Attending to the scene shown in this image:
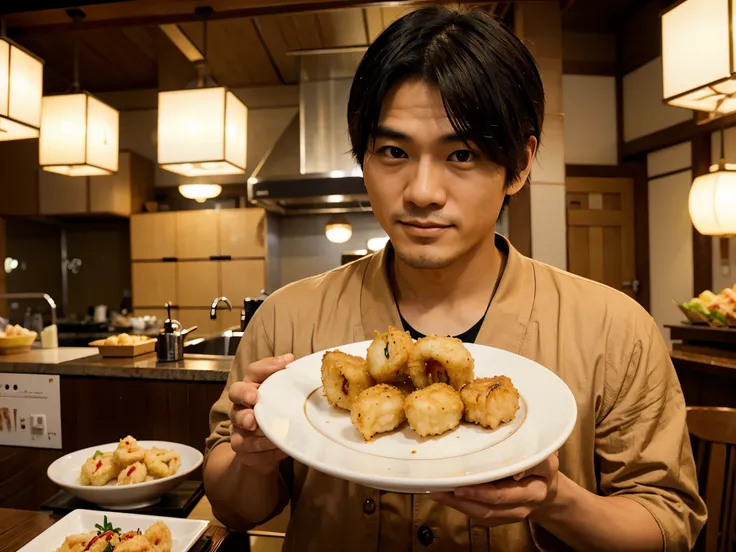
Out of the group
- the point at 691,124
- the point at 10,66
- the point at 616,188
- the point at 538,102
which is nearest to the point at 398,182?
the point at 538,102

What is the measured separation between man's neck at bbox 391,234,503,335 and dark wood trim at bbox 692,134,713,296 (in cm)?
532

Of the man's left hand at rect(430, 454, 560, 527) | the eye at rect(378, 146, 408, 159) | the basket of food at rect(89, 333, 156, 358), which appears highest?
the eye at rect(378, 146, 408, 159)

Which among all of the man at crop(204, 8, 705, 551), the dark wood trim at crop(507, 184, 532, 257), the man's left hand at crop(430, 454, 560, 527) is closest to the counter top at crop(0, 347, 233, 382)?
the man at crop(204, 8, 705, 551)

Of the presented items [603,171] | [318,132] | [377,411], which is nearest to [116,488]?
[377,411]

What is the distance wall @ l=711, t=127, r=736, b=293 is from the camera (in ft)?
17.5

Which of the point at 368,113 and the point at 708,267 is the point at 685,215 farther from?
the point at 368,113

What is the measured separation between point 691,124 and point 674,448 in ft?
18.4

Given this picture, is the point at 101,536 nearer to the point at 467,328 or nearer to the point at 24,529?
the point at 24,529

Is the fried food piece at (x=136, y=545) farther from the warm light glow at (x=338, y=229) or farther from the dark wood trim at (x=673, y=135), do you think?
the dark wood trim at (x=673, y=135)

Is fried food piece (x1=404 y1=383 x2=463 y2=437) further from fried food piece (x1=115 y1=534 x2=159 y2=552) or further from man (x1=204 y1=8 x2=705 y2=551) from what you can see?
fried food piece (x1=115 y1=534 x2=159 y2=552)

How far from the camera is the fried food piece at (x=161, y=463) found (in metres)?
1.72

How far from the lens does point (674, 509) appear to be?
45.8 inches

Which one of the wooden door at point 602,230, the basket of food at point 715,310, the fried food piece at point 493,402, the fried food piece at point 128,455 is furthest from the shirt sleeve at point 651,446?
the wooden door at point 602,230

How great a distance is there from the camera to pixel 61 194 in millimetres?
7176
